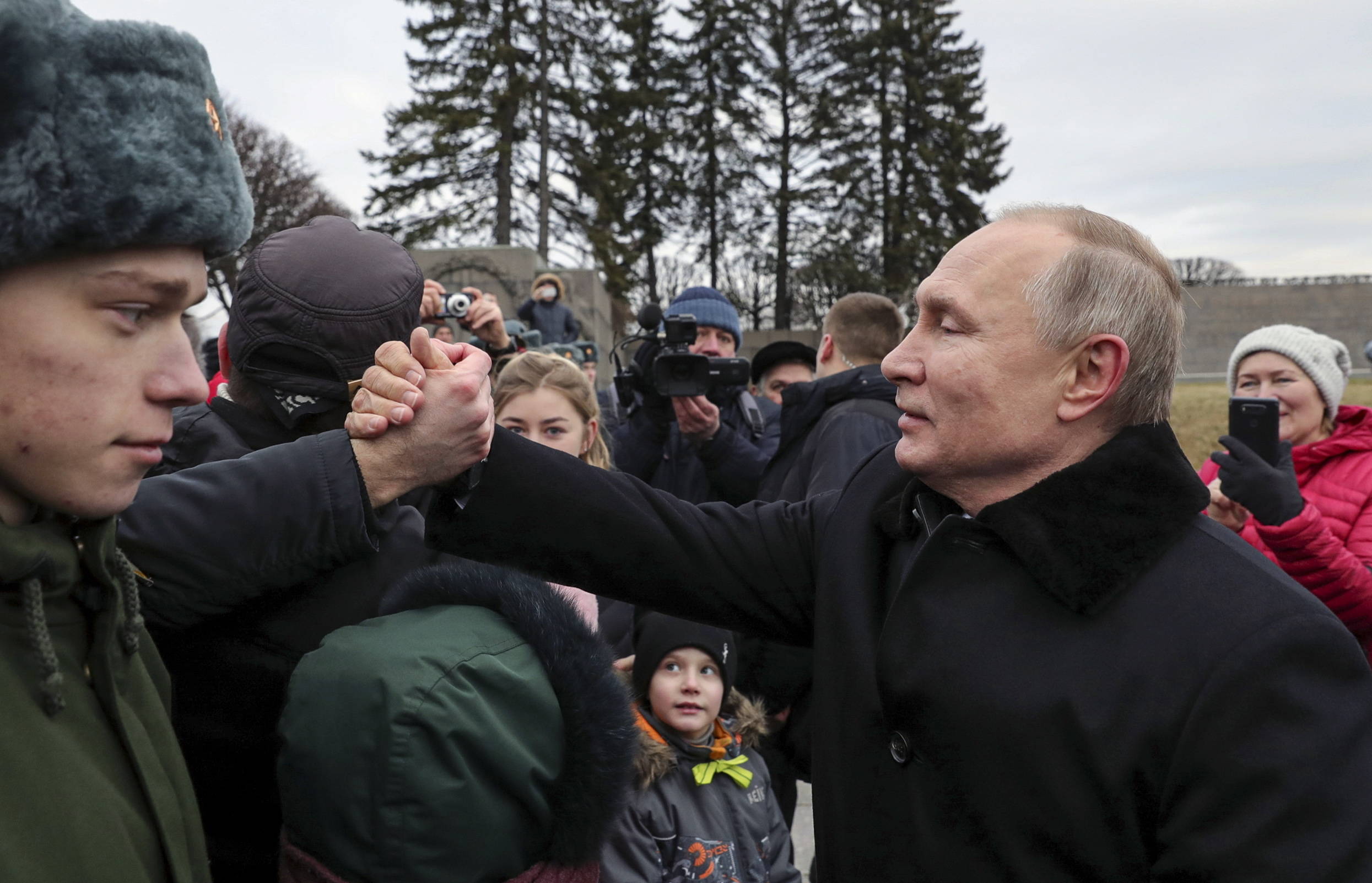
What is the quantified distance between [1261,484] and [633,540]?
2.36 metres

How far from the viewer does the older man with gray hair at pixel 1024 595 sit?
1.31 meters

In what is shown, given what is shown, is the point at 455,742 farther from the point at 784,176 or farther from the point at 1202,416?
the point at 784,176

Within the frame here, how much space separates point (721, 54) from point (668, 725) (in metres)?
30.7

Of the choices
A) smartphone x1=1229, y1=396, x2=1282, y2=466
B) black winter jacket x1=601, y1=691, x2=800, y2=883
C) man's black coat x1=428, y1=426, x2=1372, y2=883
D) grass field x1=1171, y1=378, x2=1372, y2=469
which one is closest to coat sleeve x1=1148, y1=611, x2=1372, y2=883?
man's black coat x1=428, y1=426, x2=1372, y2=883

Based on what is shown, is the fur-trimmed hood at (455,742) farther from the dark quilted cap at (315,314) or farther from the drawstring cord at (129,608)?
the dark quilted cap at (315,314)

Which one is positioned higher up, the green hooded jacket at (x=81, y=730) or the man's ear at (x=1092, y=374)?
the man's ear at (x=1092, y=374)

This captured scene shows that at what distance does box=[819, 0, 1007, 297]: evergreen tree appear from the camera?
29.8 meters

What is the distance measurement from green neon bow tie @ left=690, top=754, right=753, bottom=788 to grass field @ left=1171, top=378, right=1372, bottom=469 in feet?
30.4

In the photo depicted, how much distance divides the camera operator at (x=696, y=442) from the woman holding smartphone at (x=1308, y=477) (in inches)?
66.5

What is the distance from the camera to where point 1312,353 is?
368cm

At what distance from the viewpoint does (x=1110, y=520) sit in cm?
147

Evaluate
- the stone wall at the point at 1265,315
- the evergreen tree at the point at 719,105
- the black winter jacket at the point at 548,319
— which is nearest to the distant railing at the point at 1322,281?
the stone wall at the point at 1265,315

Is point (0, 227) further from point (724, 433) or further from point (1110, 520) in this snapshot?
point (724, 433)

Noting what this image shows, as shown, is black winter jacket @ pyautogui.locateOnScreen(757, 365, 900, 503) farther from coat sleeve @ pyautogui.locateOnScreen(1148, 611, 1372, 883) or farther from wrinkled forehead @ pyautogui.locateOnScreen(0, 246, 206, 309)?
wrinkled forehead @ pyautogui.locateOnScreen(0, 246, 206, 309)
